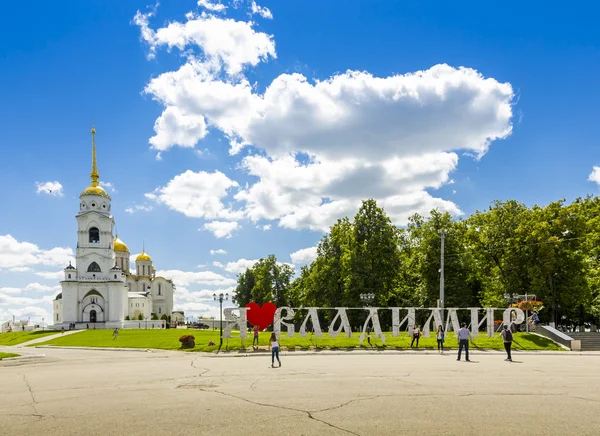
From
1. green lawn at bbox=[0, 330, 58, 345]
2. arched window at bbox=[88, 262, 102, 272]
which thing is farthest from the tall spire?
green lawn at bbox=[0, 330, 58, 345]

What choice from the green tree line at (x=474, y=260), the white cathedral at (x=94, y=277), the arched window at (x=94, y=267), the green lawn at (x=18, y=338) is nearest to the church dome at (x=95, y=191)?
the white cathedral at (x=94, y=277)

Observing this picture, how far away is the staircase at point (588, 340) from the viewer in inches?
1435

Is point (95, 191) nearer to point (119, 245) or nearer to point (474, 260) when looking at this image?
point (119, 245)

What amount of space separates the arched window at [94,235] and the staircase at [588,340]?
8672cm

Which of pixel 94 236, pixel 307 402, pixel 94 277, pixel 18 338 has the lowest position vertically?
pixel 18 338

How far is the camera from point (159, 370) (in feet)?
69.4

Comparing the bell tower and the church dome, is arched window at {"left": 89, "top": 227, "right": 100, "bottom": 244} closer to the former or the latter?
the bell tower

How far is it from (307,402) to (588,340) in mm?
33012

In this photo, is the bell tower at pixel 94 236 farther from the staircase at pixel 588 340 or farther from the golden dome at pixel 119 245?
the staircase at pixel 588 340

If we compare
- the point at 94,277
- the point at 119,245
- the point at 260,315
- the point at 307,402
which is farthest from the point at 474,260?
the point at 119,245

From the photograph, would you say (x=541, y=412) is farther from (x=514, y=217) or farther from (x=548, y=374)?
(x=514, y=217)

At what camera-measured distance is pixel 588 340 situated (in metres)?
37.6

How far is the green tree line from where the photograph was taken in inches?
1921

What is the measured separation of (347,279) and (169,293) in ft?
314
